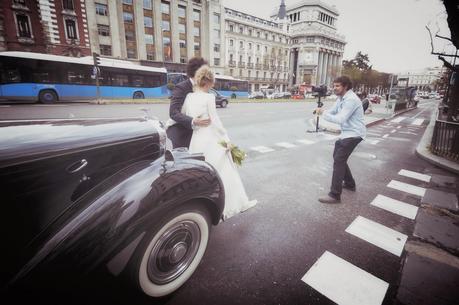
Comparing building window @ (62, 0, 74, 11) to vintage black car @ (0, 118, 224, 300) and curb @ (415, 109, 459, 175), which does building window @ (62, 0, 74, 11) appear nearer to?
vintage black car @ (0, 118, 224, 300)

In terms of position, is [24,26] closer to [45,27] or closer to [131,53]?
[45,27]

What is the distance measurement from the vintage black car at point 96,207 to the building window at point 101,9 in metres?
39.2

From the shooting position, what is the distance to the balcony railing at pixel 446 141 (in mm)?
6043

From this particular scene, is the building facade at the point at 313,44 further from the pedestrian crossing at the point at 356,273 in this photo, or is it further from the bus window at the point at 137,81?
the pedestrian crossing at the point at 356,273

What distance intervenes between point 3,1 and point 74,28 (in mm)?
6511

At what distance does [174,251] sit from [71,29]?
3734cm

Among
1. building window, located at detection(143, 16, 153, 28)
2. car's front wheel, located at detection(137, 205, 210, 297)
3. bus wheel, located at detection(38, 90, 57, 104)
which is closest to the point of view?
car's front wheel, located at detection(137, 205, 210, 297)

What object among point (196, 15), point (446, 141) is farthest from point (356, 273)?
Answer: point (196, 15)

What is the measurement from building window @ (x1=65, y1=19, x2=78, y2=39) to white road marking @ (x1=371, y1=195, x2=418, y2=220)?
3705 centimetres

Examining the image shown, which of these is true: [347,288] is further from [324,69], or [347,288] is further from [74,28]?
[324,69]

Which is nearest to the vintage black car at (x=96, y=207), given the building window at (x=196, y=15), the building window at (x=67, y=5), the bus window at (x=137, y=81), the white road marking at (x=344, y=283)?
the white road marking at (x=344, y=283)

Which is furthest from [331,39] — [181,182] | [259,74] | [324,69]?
[181,182]

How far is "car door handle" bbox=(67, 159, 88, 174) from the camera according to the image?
1.61m

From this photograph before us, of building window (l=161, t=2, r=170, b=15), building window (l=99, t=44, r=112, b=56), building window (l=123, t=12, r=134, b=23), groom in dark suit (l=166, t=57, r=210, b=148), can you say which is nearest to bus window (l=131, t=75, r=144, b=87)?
building window (l=99, t=44, r=112, b=56)
